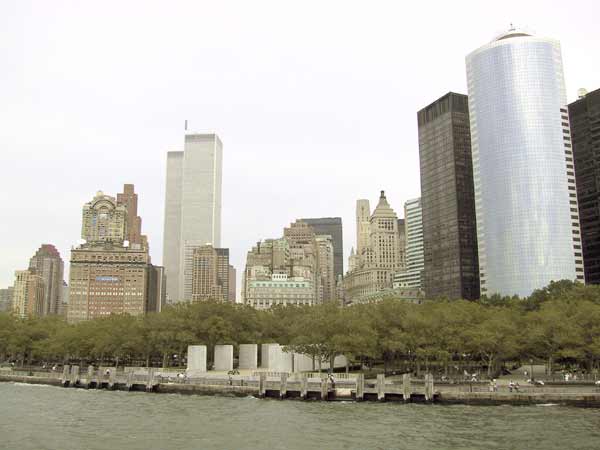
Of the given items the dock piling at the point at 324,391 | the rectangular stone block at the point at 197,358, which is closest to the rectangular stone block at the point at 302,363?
the rectangular stone block at the point at 197,358

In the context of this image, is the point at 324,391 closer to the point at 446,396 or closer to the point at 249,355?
the point at 446,396

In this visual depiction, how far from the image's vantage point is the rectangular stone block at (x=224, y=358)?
12269cm

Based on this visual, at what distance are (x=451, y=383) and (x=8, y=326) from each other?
10853cm

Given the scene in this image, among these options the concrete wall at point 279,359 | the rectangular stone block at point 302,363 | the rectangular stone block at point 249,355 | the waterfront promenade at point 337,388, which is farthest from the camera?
the rectangular stone block at point 249,355

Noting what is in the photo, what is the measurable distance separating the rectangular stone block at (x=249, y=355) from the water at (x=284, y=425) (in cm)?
3937

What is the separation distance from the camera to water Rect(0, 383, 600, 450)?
5912cm

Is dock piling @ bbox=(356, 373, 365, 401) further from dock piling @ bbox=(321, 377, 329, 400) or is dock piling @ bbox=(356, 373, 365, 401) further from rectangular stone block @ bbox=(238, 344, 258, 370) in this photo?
rectangular stone block @ bbox=(238, 344, 258, 370)

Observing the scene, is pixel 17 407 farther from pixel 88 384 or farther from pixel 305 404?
pixel 305 404

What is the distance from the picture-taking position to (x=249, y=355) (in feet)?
422

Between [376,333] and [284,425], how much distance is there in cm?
4053

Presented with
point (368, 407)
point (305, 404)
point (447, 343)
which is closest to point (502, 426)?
point (368, 407)

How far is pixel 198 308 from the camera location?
134500mm

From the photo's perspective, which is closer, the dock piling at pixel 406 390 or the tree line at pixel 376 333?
the dock piling at pixel 406 390

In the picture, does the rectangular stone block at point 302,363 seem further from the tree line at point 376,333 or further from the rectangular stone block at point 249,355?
the rectangular stone block at point 249,355
